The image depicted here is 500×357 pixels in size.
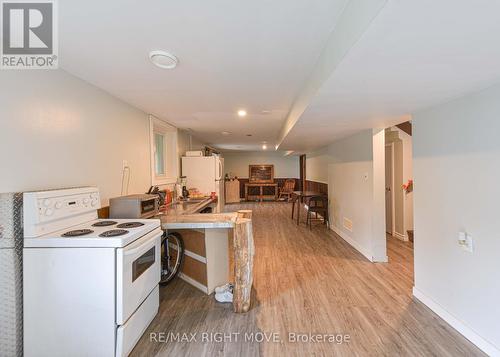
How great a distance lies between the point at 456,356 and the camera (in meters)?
1.60

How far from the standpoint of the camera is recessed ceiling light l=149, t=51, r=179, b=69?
1.62 m

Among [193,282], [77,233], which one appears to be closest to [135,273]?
[77,233]

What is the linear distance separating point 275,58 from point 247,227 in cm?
147

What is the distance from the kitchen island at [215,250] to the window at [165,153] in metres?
1.41

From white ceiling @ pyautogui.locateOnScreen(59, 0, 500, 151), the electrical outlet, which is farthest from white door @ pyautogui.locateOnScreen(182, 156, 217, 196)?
the electrical outlet

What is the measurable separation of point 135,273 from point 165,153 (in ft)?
9.19

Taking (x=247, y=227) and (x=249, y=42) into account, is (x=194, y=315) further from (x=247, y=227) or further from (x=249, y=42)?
(x=249, y=42)

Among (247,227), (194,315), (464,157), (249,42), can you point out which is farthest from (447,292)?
(249,42)

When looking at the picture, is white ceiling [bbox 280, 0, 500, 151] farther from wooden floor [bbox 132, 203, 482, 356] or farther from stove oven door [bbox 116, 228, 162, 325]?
wooden floor [bbox 132, 203, 482, 356]

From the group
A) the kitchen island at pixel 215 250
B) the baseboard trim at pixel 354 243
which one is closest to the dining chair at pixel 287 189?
the baseboard trim at pixel 354 243

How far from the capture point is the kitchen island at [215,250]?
7.01ft

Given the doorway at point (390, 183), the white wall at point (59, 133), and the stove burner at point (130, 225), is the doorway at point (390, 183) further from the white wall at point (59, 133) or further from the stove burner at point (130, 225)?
the white wall at point (59, 133)

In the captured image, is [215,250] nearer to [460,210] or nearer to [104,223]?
[104,223]

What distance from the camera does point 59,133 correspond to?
1.82 metres
